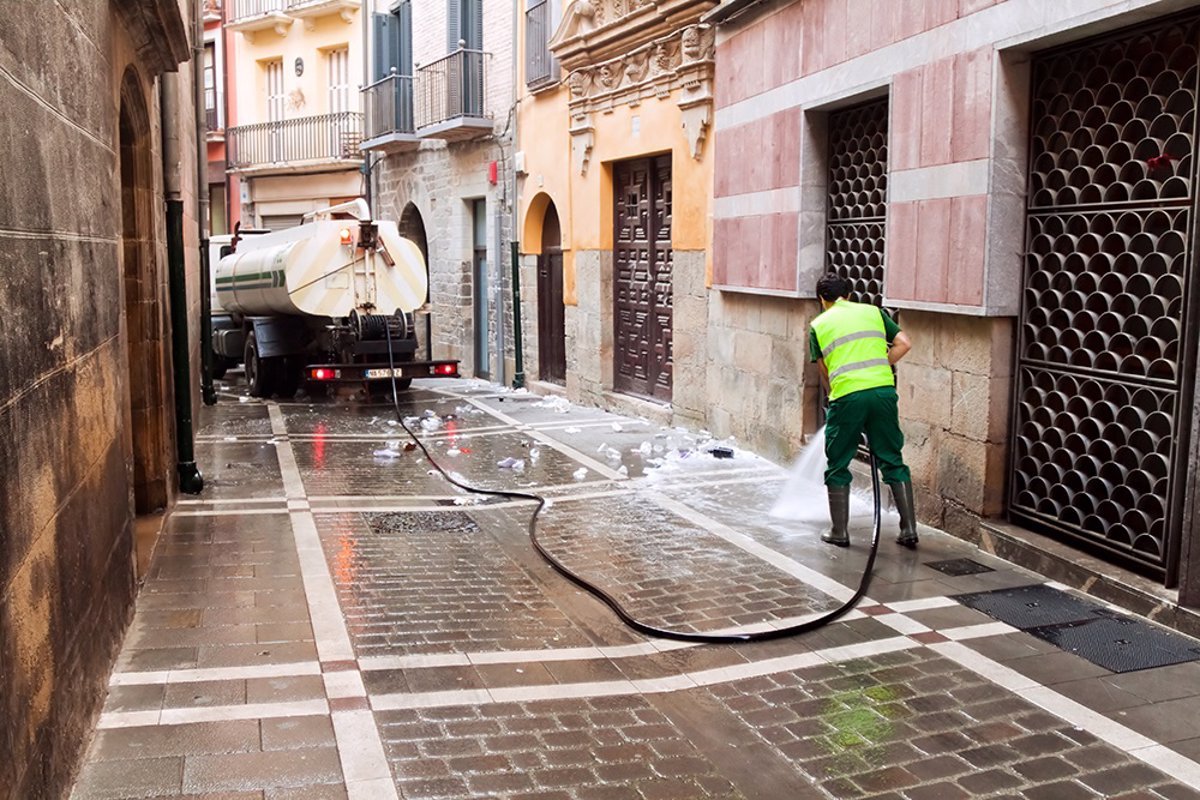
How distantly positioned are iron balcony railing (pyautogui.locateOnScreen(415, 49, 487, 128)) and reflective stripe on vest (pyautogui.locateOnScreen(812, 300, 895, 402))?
11.5 metres

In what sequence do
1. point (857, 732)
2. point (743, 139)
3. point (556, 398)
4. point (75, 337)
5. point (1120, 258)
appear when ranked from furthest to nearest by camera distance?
point (556, 398)
point (743, 139)
point (1120, 258)
point (857, 732)
point (75, 337)

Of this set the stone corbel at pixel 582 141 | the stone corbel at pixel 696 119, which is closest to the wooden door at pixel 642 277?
the stone corbel at pixel 582 141

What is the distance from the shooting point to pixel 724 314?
1110 centimetres

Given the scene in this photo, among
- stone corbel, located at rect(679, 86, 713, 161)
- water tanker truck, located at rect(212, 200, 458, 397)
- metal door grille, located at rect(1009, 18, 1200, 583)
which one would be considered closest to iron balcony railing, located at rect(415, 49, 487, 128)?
water tanker truck, located at rect(212, 200, 458, 397)

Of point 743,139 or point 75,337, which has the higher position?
point 743,139

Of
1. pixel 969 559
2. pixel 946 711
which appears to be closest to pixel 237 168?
pixel 969 559

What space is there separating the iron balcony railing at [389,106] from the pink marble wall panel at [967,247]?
1472cm

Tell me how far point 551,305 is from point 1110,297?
10.7 m

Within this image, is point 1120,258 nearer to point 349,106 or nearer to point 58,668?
point 58,668

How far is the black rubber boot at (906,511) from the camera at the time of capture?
22.9ft

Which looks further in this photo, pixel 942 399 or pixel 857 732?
pixel 942 399

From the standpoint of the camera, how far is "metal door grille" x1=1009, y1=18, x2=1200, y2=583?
5.65 meters

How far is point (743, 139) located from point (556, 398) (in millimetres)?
5817

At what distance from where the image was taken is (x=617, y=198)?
13992mm
